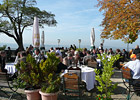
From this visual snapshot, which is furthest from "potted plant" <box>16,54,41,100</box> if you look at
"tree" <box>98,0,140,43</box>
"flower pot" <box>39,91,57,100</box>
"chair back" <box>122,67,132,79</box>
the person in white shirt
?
"tree" <box>98,0,140,43</box>

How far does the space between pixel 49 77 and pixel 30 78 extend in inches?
26.8

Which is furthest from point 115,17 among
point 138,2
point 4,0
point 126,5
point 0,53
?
point 4,0

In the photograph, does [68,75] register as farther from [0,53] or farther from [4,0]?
[4,0]

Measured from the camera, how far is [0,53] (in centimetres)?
639

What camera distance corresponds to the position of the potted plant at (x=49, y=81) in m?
3.99

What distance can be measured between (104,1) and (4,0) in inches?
564

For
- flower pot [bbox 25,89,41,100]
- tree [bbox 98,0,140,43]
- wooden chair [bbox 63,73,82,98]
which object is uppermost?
tree [bbox 98,0,140,43]

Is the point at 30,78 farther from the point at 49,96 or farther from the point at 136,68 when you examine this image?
the point at 136,68

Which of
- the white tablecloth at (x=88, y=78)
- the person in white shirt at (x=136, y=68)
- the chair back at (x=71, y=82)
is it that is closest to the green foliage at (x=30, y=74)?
the chair back at (x=71, y=82)

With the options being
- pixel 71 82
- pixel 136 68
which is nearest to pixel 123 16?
pixel 136 68

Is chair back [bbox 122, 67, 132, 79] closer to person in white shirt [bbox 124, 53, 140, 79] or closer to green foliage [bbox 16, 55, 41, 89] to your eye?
person in white shirt [bbox 124, 53, 140, 79]

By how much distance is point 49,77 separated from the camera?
159 inches

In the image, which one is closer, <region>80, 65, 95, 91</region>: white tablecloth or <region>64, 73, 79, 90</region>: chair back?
<region>64, 73, 79, 90</region>: chair back

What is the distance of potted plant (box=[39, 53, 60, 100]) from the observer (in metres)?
3.99
